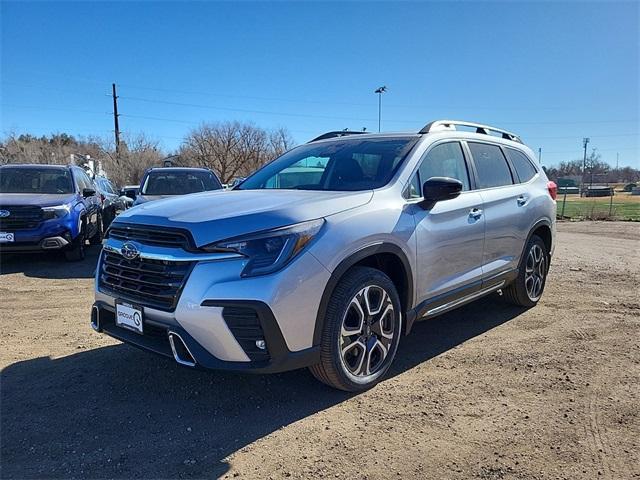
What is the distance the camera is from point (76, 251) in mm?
8383

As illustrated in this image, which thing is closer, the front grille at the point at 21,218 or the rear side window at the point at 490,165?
the rear side window at the point at 490,165

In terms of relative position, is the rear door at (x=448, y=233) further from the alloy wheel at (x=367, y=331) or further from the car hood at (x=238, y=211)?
the car hood at (x=238, y=211)

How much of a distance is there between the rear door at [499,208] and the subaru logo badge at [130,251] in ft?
9.80

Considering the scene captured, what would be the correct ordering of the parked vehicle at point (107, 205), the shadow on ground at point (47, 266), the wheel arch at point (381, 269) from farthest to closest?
1. the parked vehicle at point (107, 205)
2. the shadow on ground at point (47, 266)
3. the wheel arch at point (381, 269)

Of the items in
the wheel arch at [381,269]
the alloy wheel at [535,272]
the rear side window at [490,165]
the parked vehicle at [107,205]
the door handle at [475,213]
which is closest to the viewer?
the wheel arch at [381,269]

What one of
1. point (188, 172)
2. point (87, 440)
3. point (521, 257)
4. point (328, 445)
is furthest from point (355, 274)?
point (188, 172)

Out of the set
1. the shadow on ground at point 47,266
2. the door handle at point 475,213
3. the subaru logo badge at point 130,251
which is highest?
the door handle at point 475,213

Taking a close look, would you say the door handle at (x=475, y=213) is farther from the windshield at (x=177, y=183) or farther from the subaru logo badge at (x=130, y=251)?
the windshield at (x=177, y=183)

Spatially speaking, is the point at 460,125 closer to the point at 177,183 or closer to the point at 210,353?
the point at 210,353

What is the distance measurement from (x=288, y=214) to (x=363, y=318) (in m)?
0.91

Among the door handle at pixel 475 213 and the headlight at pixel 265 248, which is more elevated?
the door handle at pixel 475 213

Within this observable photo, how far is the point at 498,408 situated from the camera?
3232 mm

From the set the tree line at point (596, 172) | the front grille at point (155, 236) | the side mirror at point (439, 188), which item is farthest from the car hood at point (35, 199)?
the tree line at point (596, 172)

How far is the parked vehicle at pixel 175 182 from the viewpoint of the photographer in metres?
9.35
